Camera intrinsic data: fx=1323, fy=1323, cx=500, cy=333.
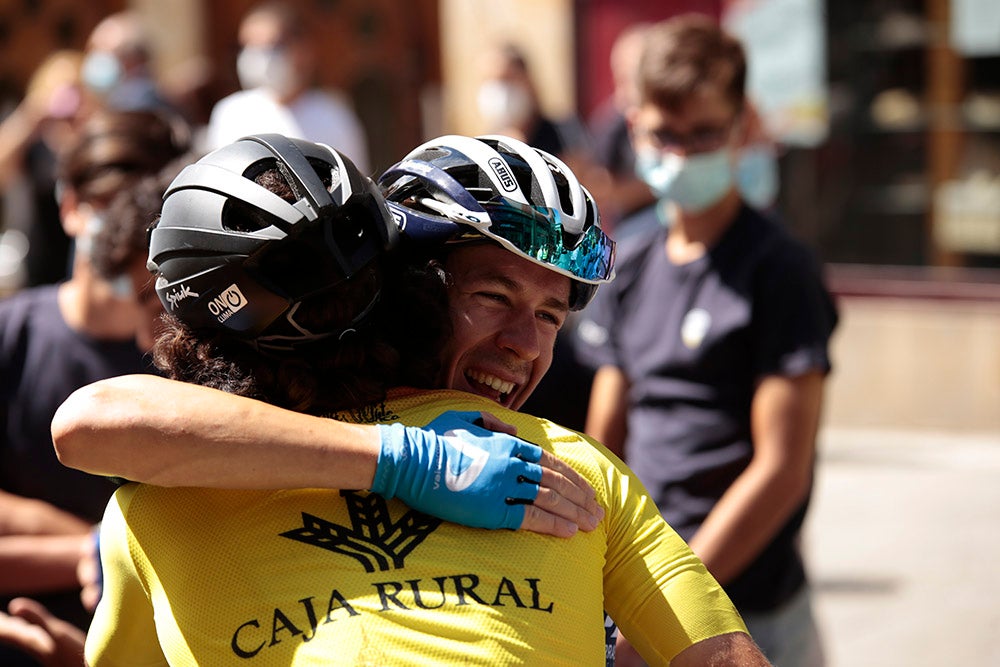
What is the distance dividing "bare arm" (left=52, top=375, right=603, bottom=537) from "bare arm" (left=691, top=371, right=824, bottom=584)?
1.42m

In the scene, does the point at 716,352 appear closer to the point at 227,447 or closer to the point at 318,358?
the point at 318,358

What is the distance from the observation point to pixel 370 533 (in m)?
1.89

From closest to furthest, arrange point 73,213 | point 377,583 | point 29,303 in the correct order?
point 377,583, point 29,303, point 73,213

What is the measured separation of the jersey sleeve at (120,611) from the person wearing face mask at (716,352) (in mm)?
1344

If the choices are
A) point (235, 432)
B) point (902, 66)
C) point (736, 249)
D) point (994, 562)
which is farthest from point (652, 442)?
point (902, 66)

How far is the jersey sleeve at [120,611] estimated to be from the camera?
1950 mm

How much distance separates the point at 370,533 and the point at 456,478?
0.15 m

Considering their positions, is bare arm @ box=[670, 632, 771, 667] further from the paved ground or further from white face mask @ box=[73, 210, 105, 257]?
the paved ground

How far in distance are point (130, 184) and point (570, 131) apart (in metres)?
4.66

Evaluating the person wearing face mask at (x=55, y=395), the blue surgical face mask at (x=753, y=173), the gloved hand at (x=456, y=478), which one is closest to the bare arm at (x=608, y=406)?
the person wearing face mask at (x=55, y=395)

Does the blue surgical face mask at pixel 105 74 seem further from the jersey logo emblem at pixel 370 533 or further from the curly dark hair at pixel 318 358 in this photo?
the jersey logo emblem at pixel 370 533

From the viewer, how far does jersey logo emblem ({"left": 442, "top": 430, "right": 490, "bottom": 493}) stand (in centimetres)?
188

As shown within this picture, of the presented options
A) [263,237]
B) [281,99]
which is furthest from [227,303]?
[281,99]

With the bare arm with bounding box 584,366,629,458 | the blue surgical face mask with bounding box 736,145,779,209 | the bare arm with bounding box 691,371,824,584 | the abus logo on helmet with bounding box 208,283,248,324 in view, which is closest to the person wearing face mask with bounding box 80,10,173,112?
the blue surgical face mask with bounding box 736,145,779,209
